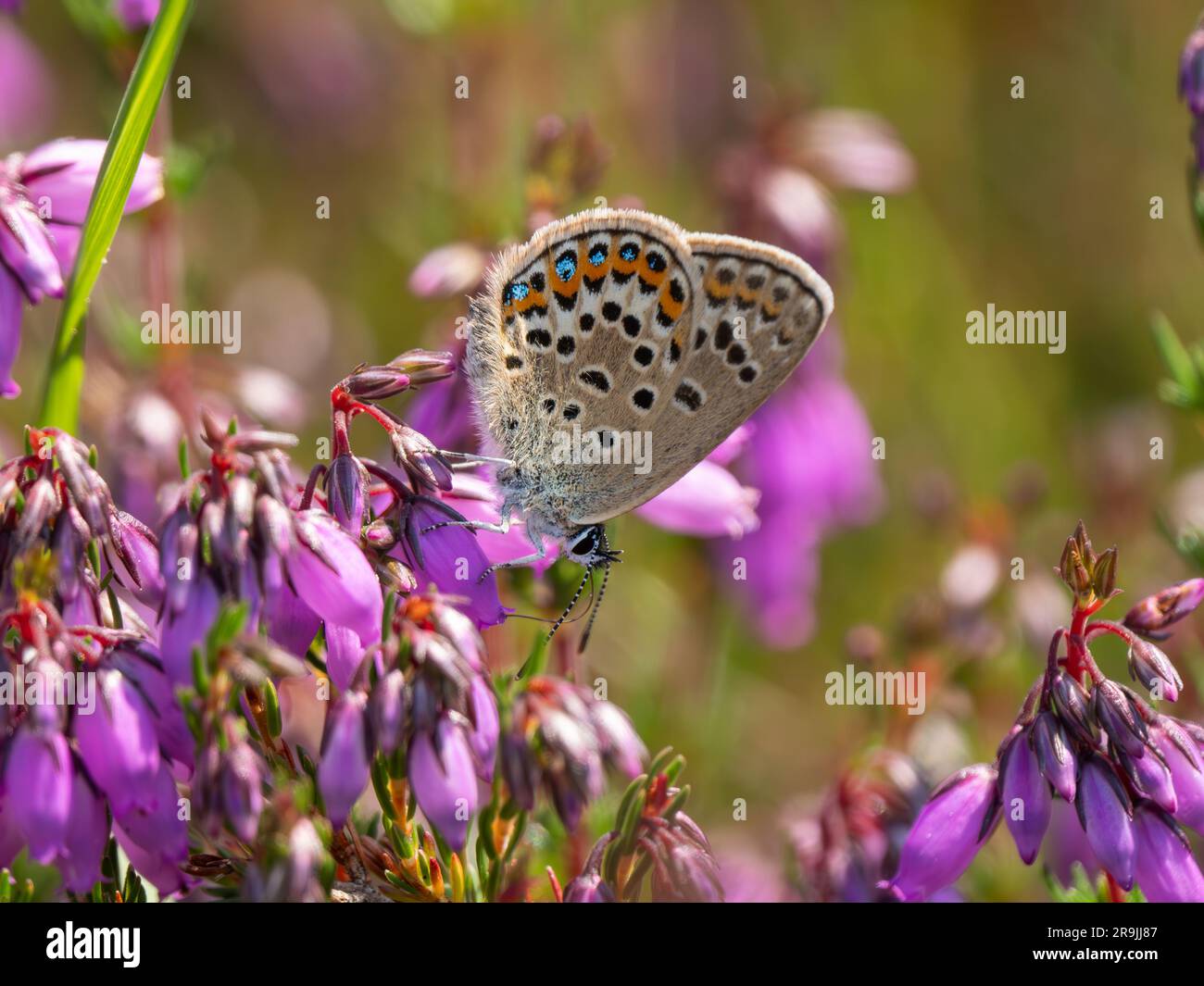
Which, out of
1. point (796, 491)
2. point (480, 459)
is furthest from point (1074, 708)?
point (796, 491)

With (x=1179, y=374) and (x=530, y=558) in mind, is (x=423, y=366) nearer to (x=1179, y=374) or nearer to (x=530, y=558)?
(x=530, y=558)

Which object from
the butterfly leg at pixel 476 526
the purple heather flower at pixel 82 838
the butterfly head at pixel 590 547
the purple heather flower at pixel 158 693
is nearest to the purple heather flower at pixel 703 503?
the butterfly head at pixel 590 547

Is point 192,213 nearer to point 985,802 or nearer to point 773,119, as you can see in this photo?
point 773,119

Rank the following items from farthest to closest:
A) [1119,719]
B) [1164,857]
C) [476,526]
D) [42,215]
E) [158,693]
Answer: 1. [476,526]
2. [42,215]
3. [1164,857]
4. [1119,719]
5. [158,693]

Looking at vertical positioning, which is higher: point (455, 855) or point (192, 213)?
point (192, 213)

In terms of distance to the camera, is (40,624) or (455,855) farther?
(455,855)
